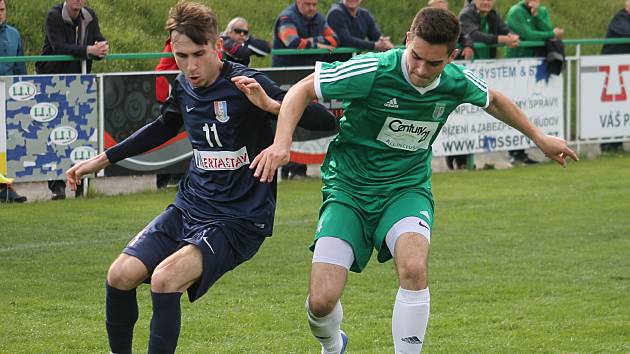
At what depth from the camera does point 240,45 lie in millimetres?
13344

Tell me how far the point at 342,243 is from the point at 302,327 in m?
1.49

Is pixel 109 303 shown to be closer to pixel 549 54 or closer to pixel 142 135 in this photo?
pixel 142 135

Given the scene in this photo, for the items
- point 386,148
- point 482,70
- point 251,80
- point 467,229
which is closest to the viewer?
point 251,80

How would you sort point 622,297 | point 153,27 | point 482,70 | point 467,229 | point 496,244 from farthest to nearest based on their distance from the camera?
point 153,27 < point 482,70 < point 467,229 < point 496,244 < point 622,297

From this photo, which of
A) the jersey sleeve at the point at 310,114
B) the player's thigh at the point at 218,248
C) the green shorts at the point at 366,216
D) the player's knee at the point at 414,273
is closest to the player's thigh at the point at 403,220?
the green shorts at the point at 366,216

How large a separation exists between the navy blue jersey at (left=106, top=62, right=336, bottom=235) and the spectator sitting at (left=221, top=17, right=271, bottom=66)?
6.95m

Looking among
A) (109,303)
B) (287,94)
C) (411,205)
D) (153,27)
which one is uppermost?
(287,94)

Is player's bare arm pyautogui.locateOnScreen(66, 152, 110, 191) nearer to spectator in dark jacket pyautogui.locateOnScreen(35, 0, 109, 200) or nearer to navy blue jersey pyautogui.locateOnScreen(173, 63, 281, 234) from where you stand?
navy blue jersey pyautogui.locateOnScreen(173, 63, 281, 234)

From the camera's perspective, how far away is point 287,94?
19.8ft

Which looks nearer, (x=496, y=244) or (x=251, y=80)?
(x=251, y=80)

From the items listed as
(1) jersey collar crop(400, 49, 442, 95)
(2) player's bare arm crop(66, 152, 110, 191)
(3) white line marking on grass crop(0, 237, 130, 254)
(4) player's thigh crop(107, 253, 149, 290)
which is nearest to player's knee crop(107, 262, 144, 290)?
(4) player's thigh crop(107, 253, 149, 290)

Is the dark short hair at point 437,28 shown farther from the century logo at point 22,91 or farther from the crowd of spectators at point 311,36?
the century logo at point 22,91

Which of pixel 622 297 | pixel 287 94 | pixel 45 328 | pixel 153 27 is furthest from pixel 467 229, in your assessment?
pixel 153 27

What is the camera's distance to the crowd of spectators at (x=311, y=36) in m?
13.0
